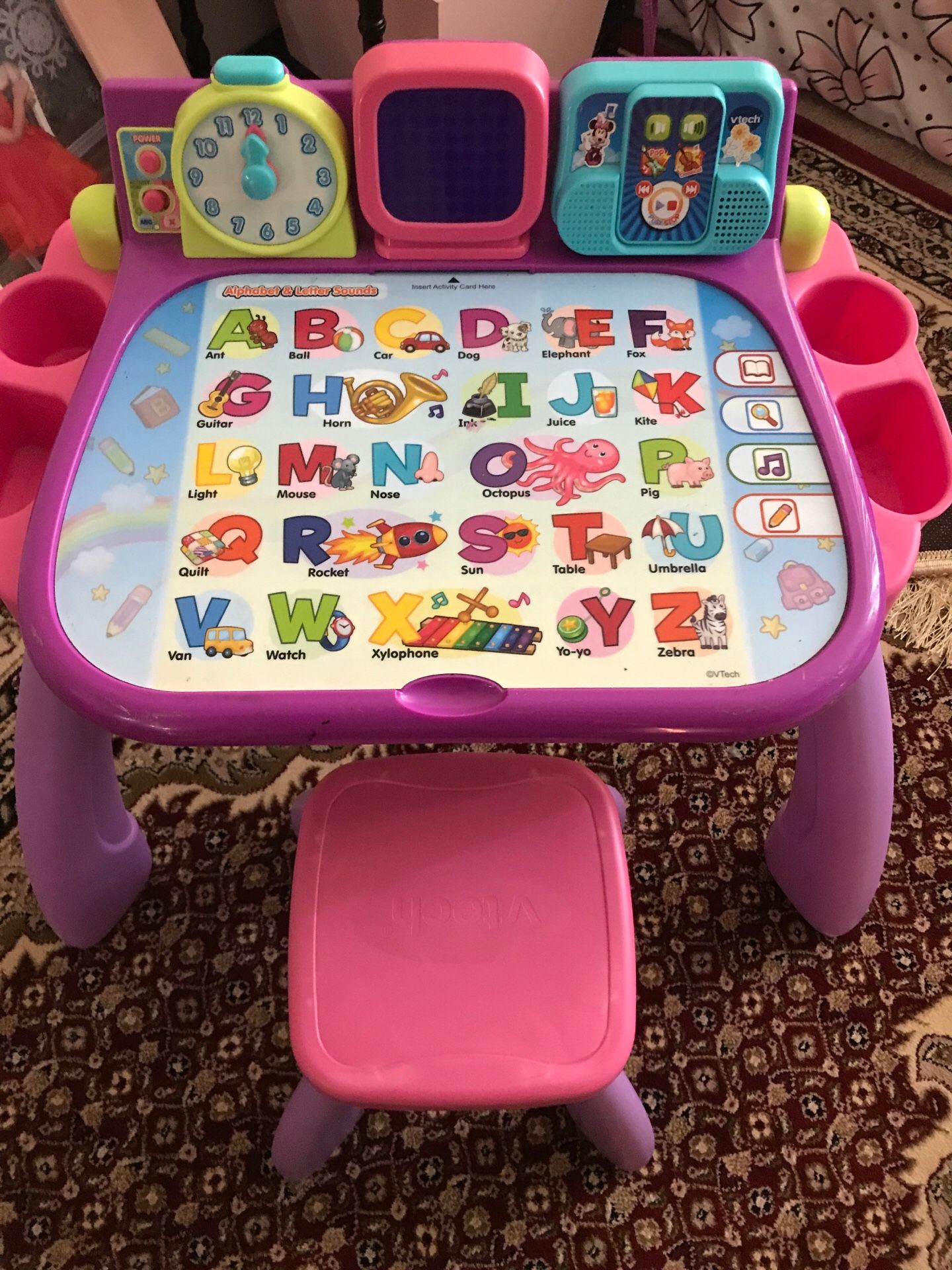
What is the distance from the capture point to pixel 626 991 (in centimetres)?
66

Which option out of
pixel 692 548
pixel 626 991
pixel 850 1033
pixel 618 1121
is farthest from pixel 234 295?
pixel 850 1033

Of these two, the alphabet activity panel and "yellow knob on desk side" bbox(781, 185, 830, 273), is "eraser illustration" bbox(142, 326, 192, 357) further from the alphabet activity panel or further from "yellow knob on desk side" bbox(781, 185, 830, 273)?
"yellow knob on desk side" bbox(781, 185, 830, 273)

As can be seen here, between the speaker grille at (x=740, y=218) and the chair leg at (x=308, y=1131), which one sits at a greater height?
the speaker grille at (x=740, y=218)

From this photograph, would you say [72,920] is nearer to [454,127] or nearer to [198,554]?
[198,554]

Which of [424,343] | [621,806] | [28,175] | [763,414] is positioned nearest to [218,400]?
[424,343]

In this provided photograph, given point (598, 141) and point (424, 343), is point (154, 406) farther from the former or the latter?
point (598, 141)

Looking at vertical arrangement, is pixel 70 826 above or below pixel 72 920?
above

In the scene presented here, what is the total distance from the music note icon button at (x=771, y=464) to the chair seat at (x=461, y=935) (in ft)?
0.84

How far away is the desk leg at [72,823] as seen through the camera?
75cm

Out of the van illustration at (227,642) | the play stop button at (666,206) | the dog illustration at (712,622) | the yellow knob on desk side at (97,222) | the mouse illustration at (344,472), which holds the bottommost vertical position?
the van illustration at (227,642)

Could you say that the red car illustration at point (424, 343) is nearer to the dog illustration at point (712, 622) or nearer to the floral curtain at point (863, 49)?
the dog illustration at point (712, 622)

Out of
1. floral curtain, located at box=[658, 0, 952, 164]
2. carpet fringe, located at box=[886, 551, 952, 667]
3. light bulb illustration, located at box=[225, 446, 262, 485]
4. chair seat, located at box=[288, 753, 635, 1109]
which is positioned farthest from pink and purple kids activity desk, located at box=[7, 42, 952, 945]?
floral curtain, located at box=[658, 0, 952, 164]

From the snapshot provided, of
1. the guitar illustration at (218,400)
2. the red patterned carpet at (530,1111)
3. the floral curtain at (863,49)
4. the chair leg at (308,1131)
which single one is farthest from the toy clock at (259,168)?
the floral curtain at (863,49)

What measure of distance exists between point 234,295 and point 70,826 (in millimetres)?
433
